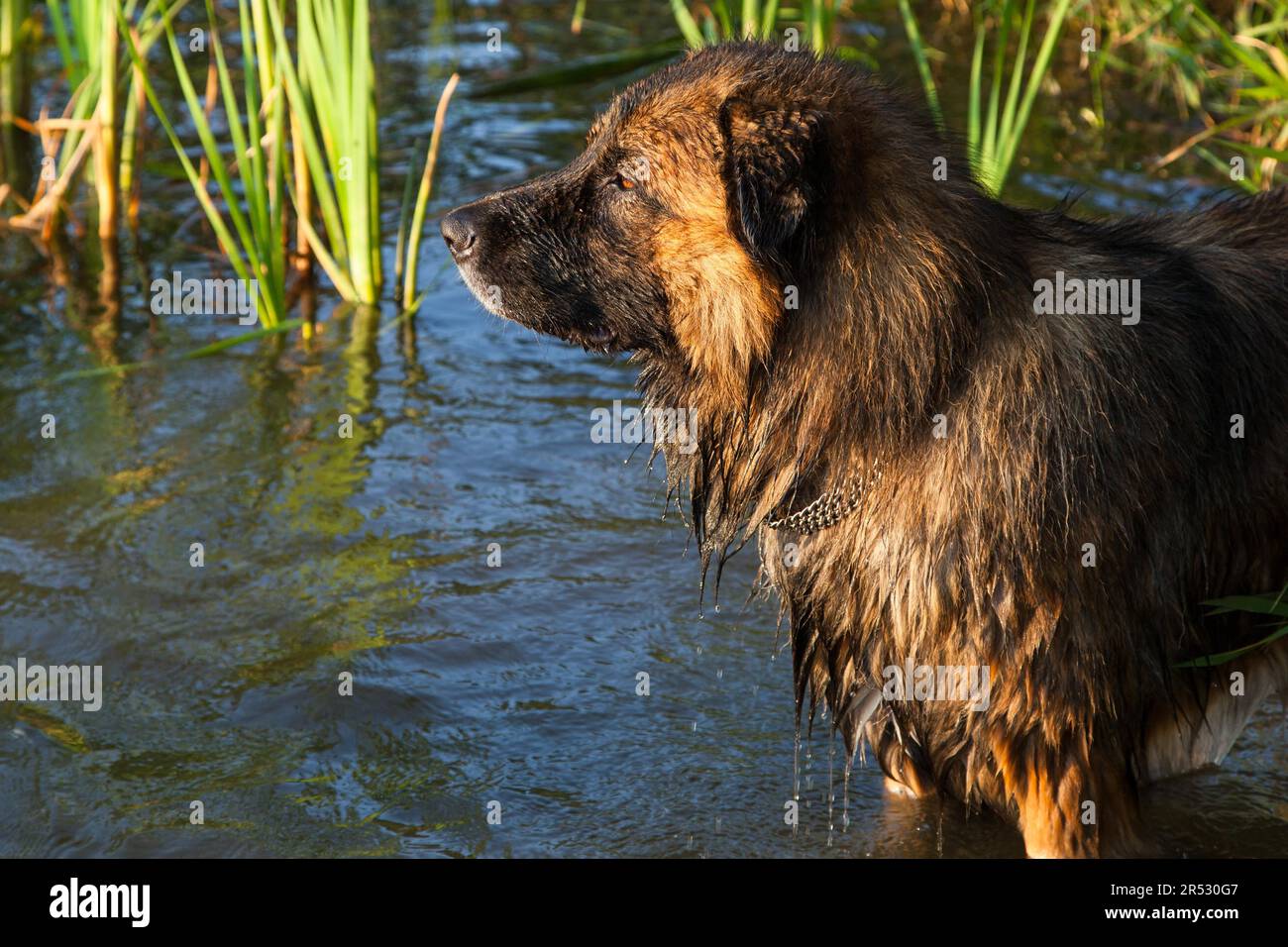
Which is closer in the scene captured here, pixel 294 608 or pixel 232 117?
pixel 294 608

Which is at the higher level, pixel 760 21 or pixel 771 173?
pixel 760 21

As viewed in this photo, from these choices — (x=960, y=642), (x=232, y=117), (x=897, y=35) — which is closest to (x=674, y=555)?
(x=960, y=642)

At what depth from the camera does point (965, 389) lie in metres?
3.51

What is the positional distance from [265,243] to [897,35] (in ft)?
17.8

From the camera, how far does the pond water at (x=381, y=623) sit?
4.23m

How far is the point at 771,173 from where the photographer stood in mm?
3387

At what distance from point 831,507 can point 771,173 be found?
80cm

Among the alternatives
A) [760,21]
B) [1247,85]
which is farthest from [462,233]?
[1247,85]

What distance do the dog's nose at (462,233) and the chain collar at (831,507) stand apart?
3.49 feet

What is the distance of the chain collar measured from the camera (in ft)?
11.7

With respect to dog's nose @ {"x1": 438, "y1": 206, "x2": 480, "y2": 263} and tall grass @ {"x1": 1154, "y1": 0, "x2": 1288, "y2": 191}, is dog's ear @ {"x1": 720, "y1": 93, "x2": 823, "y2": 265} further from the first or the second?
tall grass @ {"x1": 1154, "y1": 0, "x2": 1288, "y2": 191}

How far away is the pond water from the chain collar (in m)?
0.93

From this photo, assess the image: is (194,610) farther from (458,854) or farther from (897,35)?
(897,35)

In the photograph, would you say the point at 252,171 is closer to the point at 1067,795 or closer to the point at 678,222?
the point at 678,222
